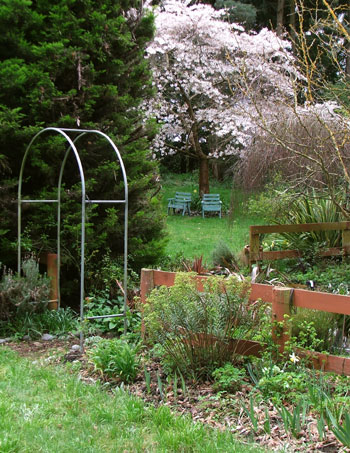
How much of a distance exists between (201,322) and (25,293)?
2.42 m

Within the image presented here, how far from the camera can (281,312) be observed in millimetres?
4062

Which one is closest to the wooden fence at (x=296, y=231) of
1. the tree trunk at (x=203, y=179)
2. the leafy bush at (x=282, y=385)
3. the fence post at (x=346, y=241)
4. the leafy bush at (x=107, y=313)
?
the fence post at (x=346, y=241)

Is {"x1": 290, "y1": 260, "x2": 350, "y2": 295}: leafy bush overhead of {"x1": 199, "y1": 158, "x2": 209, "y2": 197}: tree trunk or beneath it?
beneath

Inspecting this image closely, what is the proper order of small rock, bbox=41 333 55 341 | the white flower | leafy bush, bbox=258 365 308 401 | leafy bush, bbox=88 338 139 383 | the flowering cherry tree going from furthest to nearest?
the flowering cherry tree → small rock, bbox=41 333 55 341 → leafy bush, bbox=88 338 139 383 → the white flower → leafy bush, bbox=258 365 308 401

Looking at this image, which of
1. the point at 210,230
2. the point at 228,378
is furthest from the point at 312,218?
the point at 210,230

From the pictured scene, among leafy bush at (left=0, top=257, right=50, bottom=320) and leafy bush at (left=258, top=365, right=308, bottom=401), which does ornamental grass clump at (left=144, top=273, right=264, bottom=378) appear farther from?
leafy bush at (left=0, top=257, right=50, bottom=320)

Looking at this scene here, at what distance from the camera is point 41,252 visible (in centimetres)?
671

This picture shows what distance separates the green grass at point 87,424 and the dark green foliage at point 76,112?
105 inches

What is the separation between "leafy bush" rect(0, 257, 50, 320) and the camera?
18.9 feet

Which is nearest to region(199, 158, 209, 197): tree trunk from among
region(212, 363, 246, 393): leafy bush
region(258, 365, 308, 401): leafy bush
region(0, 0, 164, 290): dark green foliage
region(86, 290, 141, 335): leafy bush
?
region(0, 0, 164, 290): dark green foliage

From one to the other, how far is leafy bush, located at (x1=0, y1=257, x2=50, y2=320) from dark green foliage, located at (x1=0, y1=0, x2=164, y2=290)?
1.50ft

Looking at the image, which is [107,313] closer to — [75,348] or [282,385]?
[75,348]

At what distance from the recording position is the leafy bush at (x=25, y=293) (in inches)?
226

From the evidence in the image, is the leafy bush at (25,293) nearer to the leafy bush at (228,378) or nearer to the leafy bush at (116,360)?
the leafy bush at (116,360)
